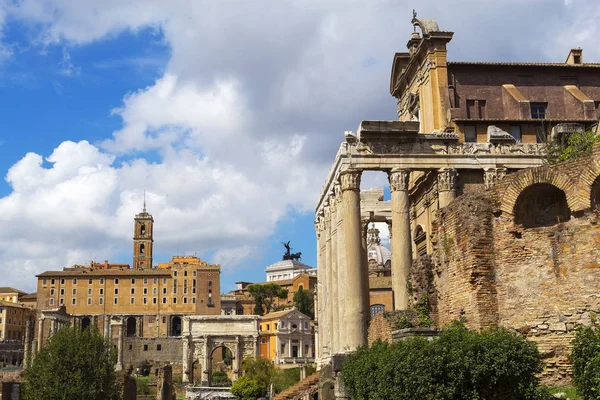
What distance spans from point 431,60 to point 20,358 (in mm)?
83662

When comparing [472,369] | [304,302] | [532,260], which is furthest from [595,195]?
[304,302]

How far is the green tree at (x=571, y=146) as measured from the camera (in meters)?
18.0

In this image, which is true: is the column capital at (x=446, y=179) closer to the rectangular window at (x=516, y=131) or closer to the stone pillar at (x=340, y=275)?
the stone pillar at (x=340, y=275)

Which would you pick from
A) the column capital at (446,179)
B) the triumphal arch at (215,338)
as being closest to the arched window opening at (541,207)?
the column capital at (446,179)

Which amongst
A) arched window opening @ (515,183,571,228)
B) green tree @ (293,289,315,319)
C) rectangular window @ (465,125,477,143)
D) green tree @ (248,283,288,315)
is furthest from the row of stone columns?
green tree @ (248,283,288,315)

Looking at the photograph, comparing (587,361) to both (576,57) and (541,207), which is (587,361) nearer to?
(541,207)

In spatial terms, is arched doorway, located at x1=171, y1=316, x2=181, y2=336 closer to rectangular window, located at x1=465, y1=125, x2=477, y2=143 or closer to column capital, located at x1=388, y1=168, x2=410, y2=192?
rectangular window, located at x1=465, y1=125, x2=477, y2=143

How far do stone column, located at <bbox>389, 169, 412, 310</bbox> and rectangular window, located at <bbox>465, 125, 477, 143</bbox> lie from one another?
5420 mm

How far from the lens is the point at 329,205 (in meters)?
30.5

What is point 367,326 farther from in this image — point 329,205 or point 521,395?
point 521,395

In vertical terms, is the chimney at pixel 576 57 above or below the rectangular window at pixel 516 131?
above

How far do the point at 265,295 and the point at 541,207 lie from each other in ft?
375

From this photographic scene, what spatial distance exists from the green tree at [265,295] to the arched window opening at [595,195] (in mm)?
112230

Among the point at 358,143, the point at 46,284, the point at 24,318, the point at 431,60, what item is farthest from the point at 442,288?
the point at 24,318
